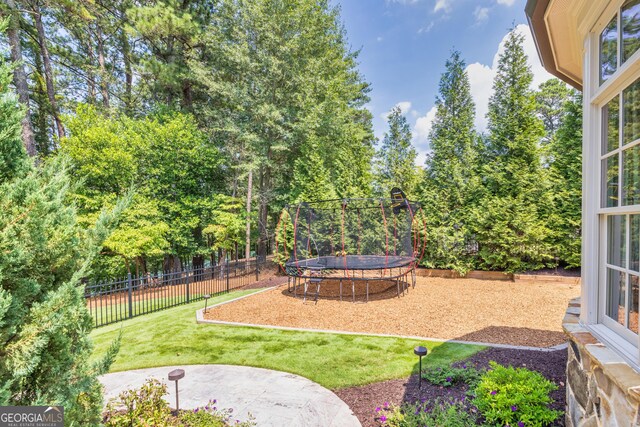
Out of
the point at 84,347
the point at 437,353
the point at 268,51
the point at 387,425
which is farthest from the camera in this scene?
the point at 268,51

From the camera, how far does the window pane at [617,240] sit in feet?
6.11

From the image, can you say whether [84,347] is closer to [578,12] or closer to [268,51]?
[578,12]

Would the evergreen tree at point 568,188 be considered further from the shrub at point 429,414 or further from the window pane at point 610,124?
the window pane at point 610,124

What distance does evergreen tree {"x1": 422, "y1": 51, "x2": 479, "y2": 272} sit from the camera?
11.0m

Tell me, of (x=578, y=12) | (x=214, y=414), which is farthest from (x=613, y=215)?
(x=214, y=414)

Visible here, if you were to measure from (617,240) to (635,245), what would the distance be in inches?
9.4

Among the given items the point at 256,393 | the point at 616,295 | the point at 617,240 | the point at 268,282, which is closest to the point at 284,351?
the point at 256,393

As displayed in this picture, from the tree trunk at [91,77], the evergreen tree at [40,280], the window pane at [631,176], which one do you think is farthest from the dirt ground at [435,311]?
the tree trunk at [91,77]

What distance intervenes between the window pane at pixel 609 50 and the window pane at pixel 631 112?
0.76 ft

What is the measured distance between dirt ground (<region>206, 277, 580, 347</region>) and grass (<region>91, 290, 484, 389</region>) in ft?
2.01

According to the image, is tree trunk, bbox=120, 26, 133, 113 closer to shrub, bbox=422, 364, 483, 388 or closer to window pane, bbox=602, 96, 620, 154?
shrub, bbox=422, 364, 483, 388

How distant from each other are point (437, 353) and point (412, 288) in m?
4.82

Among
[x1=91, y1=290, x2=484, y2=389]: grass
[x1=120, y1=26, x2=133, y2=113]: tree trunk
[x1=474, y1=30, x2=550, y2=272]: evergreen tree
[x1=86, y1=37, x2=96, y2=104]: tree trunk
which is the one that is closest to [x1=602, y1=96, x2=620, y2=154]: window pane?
[x1=91, y1=290, x2=484, y2=389]: grass

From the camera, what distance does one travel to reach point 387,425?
9.41 ft
